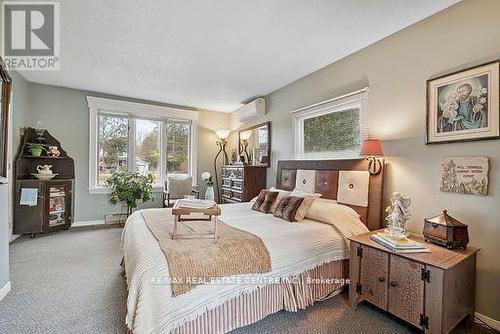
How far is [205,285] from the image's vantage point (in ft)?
4.95

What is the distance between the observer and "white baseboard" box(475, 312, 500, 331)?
175 centimetres

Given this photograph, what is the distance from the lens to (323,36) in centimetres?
247

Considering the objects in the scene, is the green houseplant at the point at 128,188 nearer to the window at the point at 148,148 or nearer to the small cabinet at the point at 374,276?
the window at the point at 148,148

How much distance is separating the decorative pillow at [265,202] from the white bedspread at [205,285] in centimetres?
10

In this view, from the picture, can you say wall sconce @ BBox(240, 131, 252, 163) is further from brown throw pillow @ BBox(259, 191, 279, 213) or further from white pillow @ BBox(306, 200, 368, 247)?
white pillow @ BBox(306, 200, 368, 247)

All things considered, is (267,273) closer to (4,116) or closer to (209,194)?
(4,116)

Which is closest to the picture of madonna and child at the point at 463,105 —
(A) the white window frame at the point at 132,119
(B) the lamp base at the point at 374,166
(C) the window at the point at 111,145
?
(B) the lamp base at the point at 374,166

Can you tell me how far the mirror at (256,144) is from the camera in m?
4.28

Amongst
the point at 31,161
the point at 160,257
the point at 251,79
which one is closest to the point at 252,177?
the point at 251,79

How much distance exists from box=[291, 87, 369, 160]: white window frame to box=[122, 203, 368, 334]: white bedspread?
100cm

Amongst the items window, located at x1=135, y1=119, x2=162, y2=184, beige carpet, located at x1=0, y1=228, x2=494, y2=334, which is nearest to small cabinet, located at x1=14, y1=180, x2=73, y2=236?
beige carpet, located at x1=0, y1=228, x2=494, y2=334

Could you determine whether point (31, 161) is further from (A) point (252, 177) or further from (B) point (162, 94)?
(A) point (252, 177)

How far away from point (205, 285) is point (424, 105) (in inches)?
94.7

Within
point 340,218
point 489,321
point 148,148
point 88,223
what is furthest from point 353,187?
point 88,223
